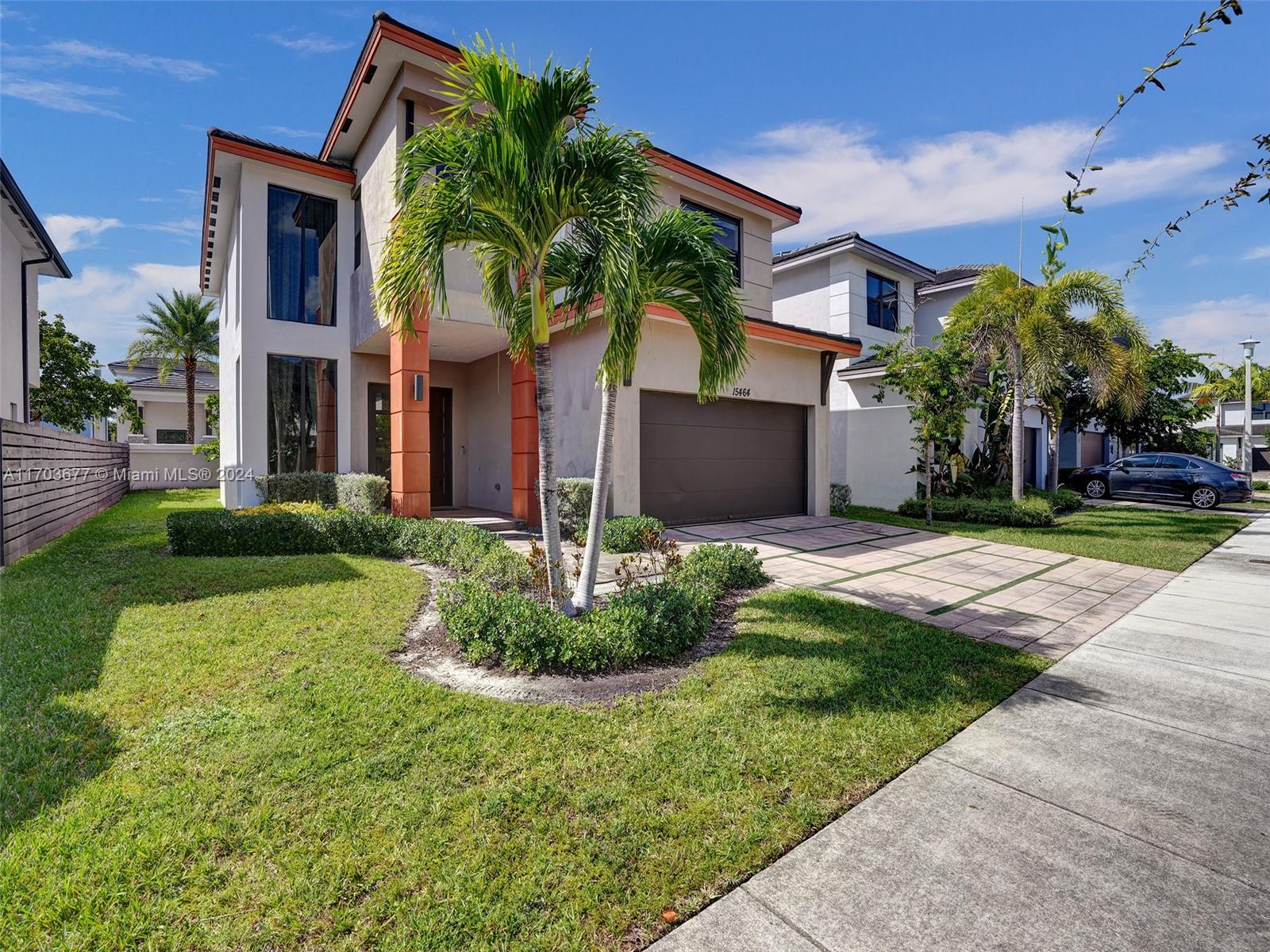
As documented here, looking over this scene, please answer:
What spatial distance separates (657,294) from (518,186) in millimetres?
1488

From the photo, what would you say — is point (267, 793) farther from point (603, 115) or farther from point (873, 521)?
point (873, 521)

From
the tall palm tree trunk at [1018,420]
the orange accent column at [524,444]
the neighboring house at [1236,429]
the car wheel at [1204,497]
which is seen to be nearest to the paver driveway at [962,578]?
the orange accent column at [524,444]

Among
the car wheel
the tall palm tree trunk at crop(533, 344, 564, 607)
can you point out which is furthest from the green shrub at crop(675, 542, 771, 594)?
the car wheel

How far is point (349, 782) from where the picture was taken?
2.85 m

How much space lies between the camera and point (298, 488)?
11016mm

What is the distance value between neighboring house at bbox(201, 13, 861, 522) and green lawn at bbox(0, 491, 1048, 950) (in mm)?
5867

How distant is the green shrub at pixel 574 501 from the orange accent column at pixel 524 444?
2.96 ft

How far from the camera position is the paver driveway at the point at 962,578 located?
19.1 feet

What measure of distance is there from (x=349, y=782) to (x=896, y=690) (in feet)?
11.0

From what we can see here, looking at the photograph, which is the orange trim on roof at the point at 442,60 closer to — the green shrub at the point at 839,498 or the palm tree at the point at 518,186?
the palm tree at the point at 518,186

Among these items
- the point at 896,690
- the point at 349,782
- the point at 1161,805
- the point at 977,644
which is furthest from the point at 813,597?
the point at 349,782

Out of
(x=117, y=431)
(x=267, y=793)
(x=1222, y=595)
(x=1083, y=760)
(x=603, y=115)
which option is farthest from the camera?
(x=117, y=431)

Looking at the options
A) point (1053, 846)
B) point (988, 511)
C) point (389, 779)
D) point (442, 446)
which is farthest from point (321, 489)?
point (988, 511)

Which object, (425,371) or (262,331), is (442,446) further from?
(425,371)
